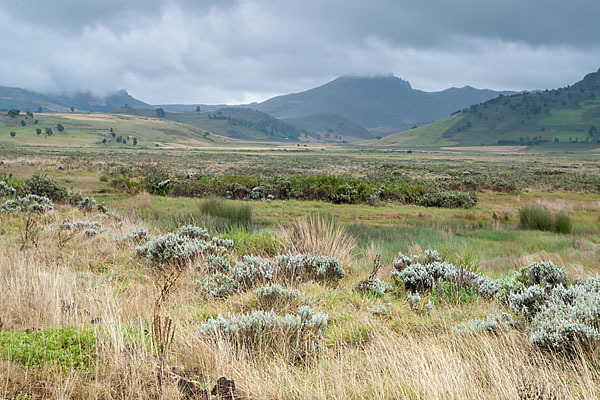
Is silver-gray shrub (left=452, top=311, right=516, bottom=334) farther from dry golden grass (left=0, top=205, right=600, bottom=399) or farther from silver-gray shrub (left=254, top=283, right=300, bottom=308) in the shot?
silver-gray shrub (left=254, top=283, right=300, bottom=308)

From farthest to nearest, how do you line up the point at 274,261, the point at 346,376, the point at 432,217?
the point at 432,217
the point at 274,261
the point at 346,376

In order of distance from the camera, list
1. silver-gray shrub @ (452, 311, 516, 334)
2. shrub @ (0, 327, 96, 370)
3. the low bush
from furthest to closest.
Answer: silver-gray shrub @ (452, 311, 516, 334)
the low bush
shrub @ (0, 327, 96, 370)

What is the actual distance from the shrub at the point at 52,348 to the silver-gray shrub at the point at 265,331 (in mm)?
983

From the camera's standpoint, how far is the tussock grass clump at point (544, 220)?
14.7m

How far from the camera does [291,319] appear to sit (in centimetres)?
405

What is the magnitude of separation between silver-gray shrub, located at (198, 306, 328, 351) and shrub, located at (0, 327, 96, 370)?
983mm

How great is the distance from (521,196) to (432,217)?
11945 mm

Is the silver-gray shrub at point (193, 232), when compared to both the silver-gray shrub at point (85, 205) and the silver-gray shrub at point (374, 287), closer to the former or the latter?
the silver-gray shrub at point (374, 287)

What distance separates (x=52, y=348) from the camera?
332 centimetres

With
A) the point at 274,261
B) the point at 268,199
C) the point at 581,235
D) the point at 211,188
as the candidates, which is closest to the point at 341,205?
the point at 268,199

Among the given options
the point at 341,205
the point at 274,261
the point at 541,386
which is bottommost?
the point at 341,205

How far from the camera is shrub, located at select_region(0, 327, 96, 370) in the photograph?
3133 mm

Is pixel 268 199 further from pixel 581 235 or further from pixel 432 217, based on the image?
pixel 581 235

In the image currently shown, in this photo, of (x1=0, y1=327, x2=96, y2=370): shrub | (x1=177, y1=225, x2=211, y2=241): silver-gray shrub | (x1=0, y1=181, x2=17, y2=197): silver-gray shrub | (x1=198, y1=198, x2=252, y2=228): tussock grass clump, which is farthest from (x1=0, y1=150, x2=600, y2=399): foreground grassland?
(x1=0, y1=181, x2=17, y2=197): silver-gray shrub
